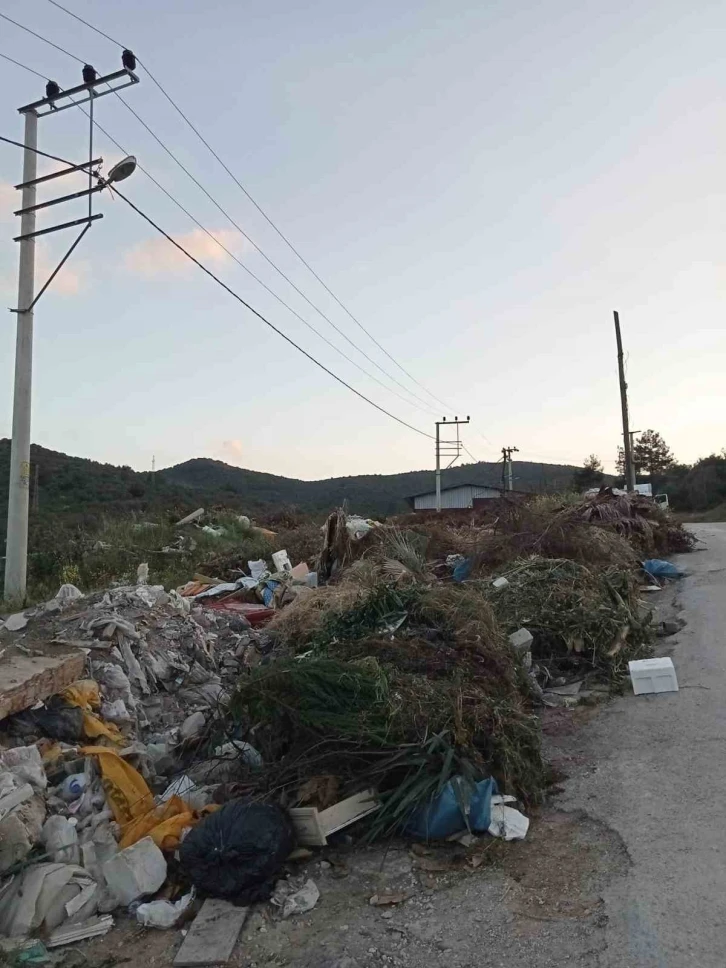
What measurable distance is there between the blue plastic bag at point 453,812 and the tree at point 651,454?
62.2 m

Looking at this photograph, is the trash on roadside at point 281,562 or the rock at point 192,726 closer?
A: the rock at point 192,726

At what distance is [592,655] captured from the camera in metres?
7.22

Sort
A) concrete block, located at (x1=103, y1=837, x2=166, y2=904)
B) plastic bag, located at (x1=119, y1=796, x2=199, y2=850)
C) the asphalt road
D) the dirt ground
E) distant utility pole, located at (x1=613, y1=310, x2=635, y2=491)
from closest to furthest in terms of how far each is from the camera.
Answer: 1. the asphalt road
2. the dirt ground
3. concrete block, located at (x1=103, y1=837, x2=166, y2=904)
4. plastic bag, located at (x1=119, y1=796, x2=199, y2=850)
5. distant utility pole, located at (x1=613, y1=310, x2=635, y2=491)

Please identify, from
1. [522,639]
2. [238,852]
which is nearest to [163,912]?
[238,852]

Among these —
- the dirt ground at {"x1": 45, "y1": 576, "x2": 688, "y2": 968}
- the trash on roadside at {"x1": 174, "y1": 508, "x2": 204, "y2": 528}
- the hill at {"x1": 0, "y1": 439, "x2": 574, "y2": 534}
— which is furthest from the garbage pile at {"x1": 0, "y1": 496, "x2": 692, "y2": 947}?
the hill at {"x1": 0, "y1": 439, "x2": 574, "y2": 534}

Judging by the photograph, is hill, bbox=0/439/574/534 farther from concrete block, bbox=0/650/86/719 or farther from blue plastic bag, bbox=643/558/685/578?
concrete block, bbox=0/650/86/719

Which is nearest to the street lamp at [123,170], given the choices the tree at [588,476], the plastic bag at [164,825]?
the plastic bag at [164,825]

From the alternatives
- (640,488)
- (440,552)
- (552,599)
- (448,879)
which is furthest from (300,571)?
(640,488)

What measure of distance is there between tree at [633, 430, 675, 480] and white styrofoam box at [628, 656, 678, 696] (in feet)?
195

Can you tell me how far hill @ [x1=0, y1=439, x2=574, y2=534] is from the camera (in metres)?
32.8

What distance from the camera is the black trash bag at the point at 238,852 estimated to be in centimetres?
382

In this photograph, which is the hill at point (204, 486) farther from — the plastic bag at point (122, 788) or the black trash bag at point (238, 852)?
the black trash bag at point (238, 852)

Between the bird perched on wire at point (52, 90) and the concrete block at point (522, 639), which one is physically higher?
the bird perched on wire at point (52, 90)

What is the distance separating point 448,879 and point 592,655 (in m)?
3.81
